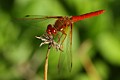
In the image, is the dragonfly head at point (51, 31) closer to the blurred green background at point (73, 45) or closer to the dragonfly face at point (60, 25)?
the dragonfly face at point (60, 25)

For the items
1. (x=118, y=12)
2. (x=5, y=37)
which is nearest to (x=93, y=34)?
(x=118, y=12)

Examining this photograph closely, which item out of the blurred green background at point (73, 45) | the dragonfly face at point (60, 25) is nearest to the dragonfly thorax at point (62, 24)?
the dragonfly face at point (60, 25)

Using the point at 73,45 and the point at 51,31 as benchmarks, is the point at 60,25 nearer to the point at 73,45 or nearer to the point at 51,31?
the point at 51,31

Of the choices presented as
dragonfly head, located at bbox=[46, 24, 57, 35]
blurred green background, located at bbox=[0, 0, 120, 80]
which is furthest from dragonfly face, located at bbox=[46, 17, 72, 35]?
blurred green background, located at bbox=[0, 0, 120, 80]

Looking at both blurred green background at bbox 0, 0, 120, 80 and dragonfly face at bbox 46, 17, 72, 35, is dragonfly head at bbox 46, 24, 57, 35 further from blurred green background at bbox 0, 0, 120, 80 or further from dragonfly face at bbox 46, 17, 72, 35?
blurred green background at bbox 0, 0, 120, 80

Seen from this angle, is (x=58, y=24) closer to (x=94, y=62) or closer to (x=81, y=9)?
(x=81, y=9)

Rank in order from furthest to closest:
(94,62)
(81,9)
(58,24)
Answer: (94,62) → (81,9) → (58,24)

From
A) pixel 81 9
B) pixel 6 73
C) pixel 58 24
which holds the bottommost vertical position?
pixel 6 73

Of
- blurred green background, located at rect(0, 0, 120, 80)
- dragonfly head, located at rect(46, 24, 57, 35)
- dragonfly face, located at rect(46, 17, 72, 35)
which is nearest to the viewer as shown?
dragonfly head, located at rect(46, 24, 57, 35)
